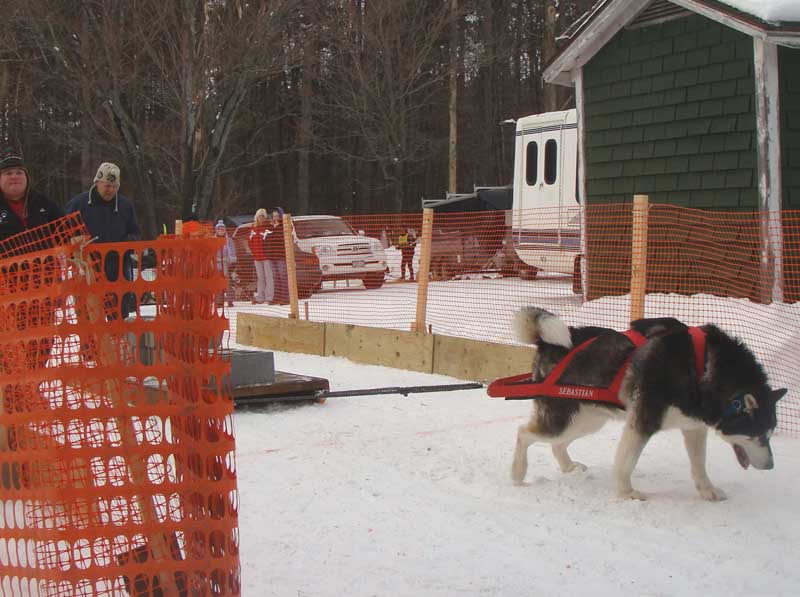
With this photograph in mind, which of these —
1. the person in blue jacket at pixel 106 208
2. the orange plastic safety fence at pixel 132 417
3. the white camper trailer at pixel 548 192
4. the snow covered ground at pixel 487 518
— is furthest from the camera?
the white camper trailer at pixel 548 192

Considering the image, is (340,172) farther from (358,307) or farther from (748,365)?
(748,365)

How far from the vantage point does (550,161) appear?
15.4 meters

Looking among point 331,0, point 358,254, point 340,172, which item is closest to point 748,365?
point 358,254

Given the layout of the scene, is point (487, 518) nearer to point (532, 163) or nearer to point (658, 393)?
point (658, 393)

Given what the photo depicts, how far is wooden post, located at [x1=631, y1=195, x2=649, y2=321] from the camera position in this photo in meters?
7.00

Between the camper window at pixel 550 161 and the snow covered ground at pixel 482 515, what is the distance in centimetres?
893

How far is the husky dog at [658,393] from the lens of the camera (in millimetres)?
4250

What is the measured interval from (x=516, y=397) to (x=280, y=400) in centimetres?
275

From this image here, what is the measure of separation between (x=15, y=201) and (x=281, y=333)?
18.3 ft

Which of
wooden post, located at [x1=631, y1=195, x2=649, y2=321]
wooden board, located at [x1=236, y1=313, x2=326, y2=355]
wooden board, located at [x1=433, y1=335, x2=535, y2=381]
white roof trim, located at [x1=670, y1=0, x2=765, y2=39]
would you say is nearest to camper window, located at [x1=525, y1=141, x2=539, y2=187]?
white roof trim, located at [x1=670, y1=0, x2=765, y2=39]

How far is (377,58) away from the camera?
94.2ft

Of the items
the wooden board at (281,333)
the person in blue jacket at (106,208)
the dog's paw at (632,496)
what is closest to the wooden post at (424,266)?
the wooden board at (281,333)

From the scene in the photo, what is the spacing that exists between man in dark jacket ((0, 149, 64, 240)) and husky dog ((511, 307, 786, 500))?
292 centimetres

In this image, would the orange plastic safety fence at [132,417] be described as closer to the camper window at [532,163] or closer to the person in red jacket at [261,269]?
the person in red jacket at [261,269]
